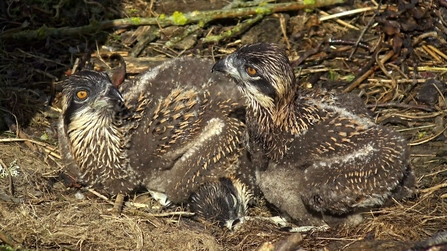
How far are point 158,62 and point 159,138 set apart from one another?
179cm

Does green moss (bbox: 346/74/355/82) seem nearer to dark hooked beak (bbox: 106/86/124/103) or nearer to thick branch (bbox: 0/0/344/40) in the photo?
thick branch (bbox: 0/0/344/40)

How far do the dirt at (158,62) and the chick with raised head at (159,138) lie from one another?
31cm

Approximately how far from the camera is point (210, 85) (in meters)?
8.16

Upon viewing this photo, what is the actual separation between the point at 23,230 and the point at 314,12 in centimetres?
491

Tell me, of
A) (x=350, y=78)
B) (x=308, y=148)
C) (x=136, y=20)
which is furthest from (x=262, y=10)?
(x=308, y=148)

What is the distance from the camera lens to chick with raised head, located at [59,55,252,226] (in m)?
7.91

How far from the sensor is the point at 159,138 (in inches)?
312

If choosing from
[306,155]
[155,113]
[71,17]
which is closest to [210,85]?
[155,113]

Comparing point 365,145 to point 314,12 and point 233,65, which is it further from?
point 314,12

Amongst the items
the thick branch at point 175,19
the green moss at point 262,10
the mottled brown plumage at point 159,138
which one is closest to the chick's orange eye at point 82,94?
the mottled brown plumage at point 159,138

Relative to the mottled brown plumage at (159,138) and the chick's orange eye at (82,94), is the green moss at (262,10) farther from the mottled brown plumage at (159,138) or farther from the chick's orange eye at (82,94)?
the chick's orange eye at (82,94)

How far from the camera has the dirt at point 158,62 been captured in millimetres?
7289

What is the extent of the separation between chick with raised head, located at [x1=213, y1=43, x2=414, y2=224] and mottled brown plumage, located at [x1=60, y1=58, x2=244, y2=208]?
1.43 ft

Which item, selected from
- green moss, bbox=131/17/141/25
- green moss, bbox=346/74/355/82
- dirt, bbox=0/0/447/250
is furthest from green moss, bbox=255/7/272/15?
green moss, bbox=131/17/141/25
